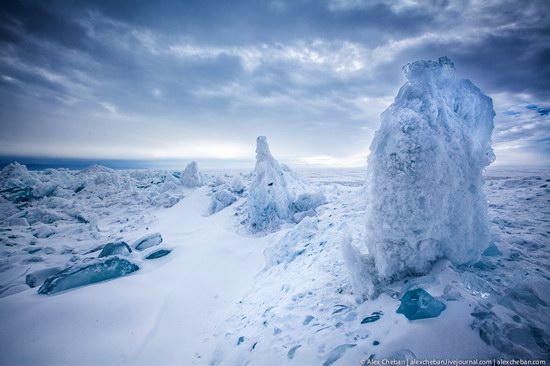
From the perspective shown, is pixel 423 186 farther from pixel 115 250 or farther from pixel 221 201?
pixel 221 201

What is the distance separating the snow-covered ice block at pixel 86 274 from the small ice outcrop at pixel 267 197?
4.59 meters

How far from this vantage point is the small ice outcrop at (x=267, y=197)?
9694 mm

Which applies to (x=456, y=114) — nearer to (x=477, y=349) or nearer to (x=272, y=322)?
(x=477, y=349)

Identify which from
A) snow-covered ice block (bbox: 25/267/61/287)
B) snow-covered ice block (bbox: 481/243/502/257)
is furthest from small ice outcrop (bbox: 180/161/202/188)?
snow-covered ice block (bbox: 481/243/502/257)

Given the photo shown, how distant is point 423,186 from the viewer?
128 inches

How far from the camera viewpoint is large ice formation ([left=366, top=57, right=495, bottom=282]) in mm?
3266

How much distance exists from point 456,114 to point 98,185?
92.7ft

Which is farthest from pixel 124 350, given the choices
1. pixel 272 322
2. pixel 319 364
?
pixel 319 364

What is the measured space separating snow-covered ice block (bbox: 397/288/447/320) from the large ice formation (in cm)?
63

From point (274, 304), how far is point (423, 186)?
10.8ft

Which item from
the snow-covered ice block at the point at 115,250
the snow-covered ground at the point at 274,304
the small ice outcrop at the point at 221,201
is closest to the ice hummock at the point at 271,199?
the snow-covered ground at the point at 274,304

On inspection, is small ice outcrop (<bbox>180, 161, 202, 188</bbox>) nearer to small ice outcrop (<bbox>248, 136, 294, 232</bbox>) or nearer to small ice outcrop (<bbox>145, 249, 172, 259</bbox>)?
small ice outcrop (<bbox>248, 136, 294, 232</bbox>)

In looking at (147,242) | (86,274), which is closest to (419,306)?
(86,274)

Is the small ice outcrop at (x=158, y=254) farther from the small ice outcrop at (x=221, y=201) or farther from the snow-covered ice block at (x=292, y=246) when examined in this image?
the small ice outcrop at (x=221, y=201)
